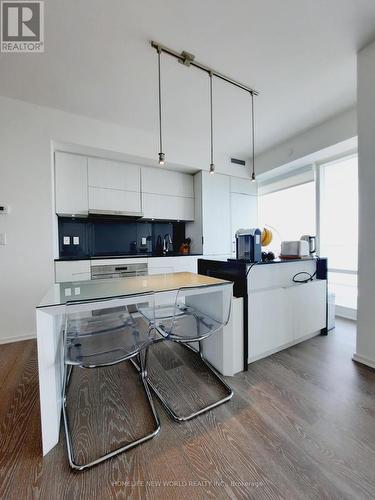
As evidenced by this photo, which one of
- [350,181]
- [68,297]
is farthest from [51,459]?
[350,181]

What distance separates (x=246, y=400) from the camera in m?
1.51

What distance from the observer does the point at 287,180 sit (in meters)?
3.91

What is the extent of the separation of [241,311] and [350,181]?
8.98ft

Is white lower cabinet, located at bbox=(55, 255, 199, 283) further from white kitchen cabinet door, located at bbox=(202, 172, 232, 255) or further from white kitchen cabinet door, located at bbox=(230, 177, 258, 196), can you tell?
white kitchen cabinet door, located at bbox=(230, 177, 258, 196)

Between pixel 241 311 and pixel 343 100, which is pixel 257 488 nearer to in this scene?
pixel 241 311

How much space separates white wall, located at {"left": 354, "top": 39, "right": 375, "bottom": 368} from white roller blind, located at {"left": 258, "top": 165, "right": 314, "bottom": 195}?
1655 millimetres

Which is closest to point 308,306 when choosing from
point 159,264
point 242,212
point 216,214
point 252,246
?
point 252,246

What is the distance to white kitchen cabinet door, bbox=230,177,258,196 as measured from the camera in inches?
159

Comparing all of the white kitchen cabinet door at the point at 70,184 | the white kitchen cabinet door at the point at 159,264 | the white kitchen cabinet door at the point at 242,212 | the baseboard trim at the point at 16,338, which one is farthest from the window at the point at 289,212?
the baseboard trim at the point at 16,338

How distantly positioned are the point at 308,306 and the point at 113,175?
3144 millimetres

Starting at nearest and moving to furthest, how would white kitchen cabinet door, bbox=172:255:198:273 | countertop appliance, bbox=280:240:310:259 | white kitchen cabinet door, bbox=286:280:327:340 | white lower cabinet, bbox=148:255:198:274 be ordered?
white kitchen cabinet door, bbox=286:280:327:340 < countertop appliance, bbox=280:240:310:259 < white lower cabinet, bbox=148:255:198:274 < white kitchen cabinet door, bbox=172:255:198:273

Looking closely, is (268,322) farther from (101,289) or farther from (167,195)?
(167,195)

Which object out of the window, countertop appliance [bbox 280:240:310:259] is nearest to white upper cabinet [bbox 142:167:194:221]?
the window

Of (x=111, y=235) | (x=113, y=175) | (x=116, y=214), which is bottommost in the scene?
(x=111, y=235)
